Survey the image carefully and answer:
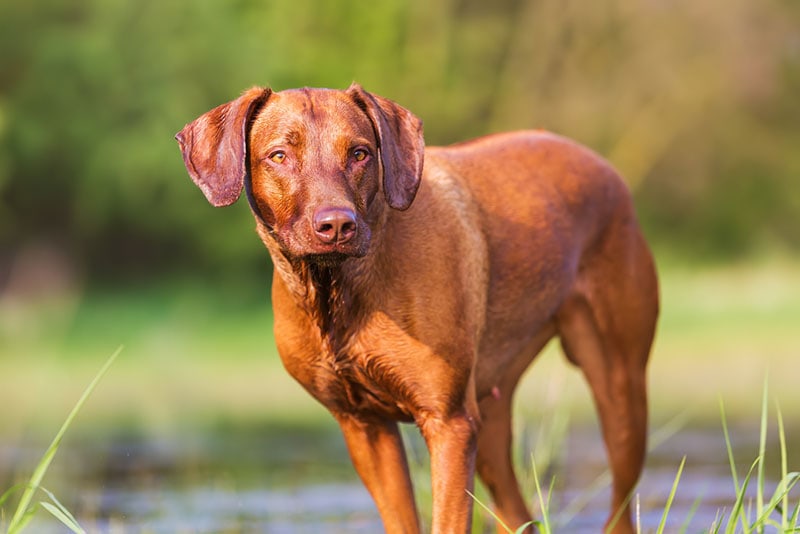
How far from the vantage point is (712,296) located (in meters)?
18.2

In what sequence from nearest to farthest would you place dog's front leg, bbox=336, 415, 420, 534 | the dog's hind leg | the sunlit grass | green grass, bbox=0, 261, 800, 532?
dog's front leg, bbox=336, 415, 420, 534, the dog's hind leg, green grass, bbox=0, 261, 800, 532, the sunlit grass

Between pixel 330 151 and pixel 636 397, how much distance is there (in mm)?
2380

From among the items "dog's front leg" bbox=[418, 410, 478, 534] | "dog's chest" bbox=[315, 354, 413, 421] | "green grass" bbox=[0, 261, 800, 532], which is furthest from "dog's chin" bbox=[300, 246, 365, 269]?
"green grass" bbox=[0, 261, 800, 532]

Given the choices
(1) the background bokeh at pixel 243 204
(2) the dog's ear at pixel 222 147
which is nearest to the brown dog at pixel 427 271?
(2) the dog's ear at pixel 222 147

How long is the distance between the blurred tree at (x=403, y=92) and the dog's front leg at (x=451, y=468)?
13.5 metres

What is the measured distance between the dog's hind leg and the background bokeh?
131 inches

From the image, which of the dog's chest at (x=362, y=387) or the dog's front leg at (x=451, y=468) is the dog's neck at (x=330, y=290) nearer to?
the dog's chest at (x=362, y=387)

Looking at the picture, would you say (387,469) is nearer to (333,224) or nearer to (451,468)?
(451,468)

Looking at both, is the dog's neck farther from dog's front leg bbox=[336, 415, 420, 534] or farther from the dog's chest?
dog's front leg bbox=[336, 415, 420, 534]

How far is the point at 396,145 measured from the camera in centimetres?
468

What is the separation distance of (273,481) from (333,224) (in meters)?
4.26

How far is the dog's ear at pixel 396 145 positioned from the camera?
461 cm

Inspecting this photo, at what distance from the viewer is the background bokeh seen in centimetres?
1339

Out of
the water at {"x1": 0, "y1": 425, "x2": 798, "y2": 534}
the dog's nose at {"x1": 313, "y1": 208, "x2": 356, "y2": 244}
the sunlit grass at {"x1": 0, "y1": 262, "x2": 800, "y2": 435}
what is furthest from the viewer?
the sunlit grass at {"x1": 0, "y1": 262, "x2": 800, "y2": 435}
